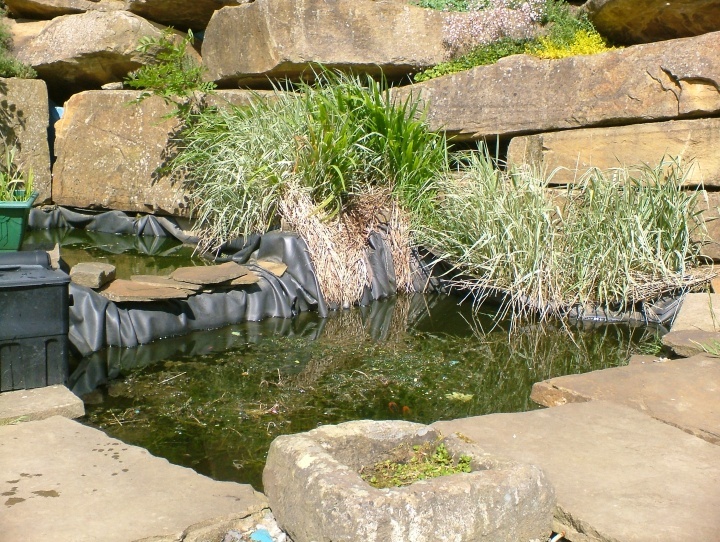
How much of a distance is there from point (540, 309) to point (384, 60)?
3.03 m

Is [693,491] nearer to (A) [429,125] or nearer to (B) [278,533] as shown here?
(B) [278,533]

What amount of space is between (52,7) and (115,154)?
221 cm

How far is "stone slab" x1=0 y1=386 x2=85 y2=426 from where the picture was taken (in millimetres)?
3189

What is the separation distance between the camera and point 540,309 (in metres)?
5.75

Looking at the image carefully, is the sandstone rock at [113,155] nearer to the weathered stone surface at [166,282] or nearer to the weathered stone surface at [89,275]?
the weathered stone surface at [166,282]

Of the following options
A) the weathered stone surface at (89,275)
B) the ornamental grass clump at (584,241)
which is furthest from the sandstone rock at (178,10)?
the weathered stone surface at (89,275)

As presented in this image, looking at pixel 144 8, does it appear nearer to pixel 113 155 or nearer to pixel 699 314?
pixel 113 155

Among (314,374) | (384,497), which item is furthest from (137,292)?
(384,497)

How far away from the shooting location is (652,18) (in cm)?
675

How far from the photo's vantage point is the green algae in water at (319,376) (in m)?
3.58

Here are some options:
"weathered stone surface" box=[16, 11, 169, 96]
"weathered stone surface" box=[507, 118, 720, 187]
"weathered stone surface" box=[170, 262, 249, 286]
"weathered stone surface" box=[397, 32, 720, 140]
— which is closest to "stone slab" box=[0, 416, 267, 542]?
"weathered stone surface" box=[170, 262, 249, 286]

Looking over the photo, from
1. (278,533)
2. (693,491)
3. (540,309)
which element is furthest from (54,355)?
(540,309)

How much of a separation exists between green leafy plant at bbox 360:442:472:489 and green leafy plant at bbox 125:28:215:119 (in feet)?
18.4

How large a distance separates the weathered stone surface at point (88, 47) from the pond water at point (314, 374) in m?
4.34
